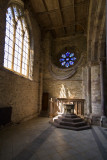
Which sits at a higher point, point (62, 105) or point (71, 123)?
point (62, 105)

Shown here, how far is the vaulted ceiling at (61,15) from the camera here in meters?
7.82

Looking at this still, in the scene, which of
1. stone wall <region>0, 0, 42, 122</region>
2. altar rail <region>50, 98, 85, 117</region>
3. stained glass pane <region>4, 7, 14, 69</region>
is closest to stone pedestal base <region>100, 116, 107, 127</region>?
altar rail <region>50, 98, 85, 117</region>

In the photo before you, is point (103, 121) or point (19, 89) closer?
point (103, 121)

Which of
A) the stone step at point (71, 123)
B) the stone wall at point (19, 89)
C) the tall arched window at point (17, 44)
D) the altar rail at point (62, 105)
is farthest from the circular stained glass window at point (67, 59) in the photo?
the stone step at point (71, 123)

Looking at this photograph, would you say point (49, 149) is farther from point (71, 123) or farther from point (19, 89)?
point (19, 89)

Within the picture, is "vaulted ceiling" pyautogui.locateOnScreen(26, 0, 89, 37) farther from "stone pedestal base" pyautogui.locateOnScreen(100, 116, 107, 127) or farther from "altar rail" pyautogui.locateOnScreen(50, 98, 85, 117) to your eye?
"stone pedestal base" pyautogui.locateOnScreen(100, 116, 107, 127)

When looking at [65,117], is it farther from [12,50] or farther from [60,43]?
[60,43]

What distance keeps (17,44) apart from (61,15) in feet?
15.1

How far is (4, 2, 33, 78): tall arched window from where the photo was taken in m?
5.89

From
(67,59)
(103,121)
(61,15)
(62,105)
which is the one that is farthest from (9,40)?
(103,121)

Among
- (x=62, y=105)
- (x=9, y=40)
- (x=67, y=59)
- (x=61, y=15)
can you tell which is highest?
(x=61, y=15)

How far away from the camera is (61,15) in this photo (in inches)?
351

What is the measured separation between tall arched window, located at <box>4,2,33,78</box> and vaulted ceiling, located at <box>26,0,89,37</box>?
5.89 ft

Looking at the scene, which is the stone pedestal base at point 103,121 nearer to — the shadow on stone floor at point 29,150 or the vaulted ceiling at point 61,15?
the shadow on stone floor at point 29,150
